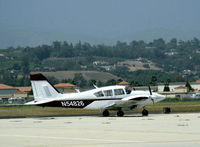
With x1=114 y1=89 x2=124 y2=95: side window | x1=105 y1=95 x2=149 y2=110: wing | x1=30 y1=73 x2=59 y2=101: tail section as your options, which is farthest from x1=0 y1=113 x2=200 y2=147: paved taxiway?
x1=114 y1=89 x2=124 y2=95: side window

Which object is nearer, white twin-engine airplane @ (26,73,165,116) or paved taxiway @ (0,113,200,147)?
paved taxiway @ (0,113,200,147)

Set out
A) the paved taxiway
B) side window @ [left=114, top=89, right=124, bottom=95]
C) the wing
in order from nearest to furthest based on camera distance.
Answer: the paved taxiway → the wing → side window @ [left=114, top=89, right=124, bottom=95]

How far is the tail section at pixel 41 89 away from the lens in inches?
1817

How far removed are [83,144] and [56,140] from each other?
81.3 inches

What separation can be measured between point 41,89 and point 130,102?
673 centimetres

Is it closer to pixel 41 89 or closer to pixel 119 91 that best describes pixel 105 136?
pixel 41 89

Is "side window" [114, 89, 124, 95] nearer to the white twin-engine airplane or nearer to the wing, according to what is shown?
the white twin-engine airplane

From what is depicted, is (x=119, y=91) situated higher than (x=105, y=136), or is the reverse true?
(x=119, y=91)

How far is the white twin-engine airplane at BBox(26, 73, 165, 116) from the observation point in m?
46.2

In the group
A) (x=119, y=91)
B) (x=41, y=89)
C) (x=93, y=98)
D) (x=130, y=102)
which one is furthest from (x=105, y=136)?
(x=119, y=91)

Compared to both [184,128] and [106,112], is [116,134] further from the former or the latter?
[106,112]

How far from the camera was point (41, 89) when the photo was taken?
46188 millimetres

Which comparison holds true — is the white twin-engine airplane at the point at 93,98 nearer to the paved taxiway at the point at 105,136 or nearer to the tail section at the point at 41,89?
the tail section at the point at 41,89

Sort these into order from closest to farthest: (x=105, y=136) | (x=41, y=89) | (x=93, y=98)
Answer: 1. (x=105, y=136)
2. (x=41, y=89)
3. (x=93, y=98)
